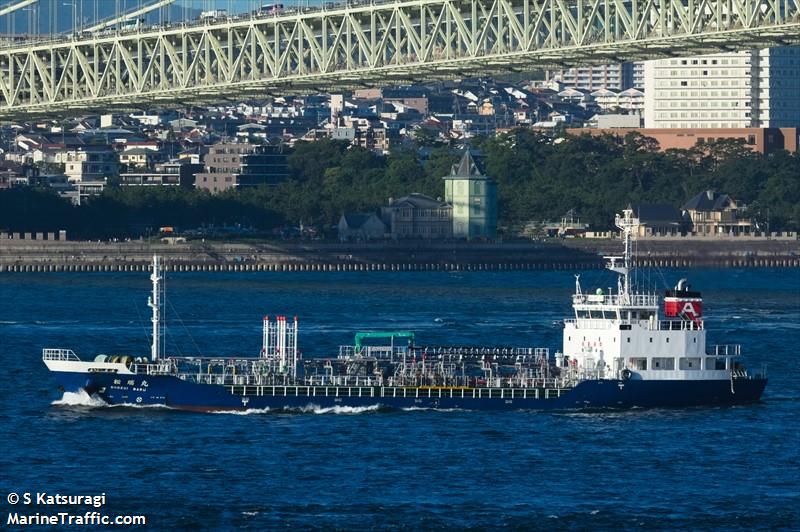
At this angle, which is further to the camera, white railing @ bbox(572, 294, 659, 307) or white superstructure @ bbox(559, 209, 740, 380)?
white railing @ bbox(572, 294, 659, 307)

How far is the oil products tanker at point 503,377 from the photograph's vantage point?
Result: 2596 inches

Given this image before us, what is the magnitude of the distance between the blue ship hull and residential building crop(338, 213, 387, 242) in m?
125

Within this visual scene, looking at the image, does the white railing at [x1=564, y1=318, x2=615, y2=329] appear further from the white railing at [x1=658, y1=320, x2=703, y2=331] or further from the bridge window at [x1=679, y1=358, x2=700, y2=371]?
the bridge window at [x1=679, y1=358, x2=700, y2=371]

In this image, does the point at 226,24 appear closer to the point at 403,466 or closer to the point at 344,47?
the point at 344,47

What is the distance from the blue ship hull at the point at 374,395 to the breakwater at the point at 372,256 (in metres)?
104

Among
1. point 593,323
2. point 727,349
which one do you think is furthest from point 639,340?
point 727,349

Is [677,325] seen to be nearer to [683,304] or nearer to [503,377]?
[683,304]

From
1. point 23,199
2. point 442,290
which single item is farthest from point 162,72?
point 23,199

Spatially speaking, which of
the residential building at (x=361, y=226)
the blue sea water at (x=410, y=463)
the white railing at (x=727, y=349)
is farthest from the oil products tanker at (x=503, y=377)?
the residential building at (x=361, y=226)

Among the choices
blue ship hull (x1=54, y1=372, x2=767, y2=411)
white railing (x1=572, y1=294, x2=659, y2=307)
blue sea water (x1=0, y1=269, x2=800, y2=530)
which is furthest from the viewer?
white railing (x1=572, y1=294, x2=659, y2=307)

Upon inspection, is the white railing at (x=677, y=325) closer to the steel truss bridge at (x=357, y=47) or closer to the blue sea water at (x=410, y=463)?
the blue sea water at (x=410, y=463)

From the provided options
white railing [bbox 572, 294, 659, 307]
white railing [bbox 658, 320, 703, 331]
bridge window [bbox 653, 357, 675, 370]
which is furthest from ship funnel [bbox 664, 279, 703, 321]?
bridge window [bbox 653, 357, 675, 370]

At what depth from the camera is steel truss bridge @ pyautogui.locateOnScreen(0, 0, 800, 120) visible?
110938 mm

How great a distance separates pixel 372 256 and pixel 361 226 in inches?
648
